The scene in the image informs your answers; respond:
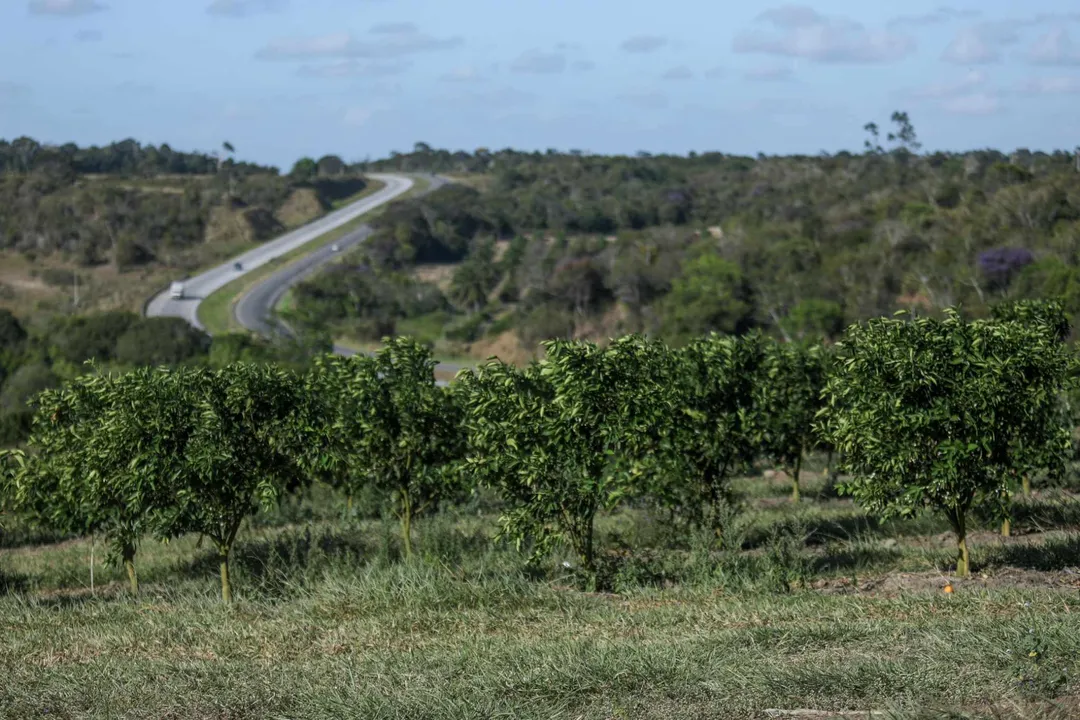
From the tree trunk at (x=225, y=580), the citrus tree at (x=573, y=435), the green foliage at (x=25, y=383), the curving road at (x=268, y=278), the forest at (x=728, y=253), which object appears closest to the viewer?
the citrus tree at (x=573, y=435)

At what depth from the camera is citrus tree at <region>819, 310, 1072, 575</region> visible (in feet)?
32.8

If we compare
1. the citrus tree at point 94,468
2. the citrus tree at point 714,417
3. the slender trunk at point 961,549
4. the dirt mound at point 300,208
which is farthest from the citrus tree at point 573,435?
the dirt mound at point 300,208

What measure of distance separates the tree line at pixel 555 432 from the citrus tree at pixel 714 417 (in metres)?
0.03

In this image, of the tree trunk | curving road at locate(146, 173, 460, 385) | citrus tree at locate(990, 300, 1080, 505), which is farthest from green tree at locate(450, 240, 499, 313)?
the tree trunk

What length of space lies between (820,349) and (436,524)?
264 inches

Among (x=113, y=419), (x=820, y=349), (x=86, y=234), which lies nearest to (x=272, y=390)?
(x=113, y=419)

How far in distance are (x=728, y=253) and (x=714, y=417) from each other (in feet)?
138

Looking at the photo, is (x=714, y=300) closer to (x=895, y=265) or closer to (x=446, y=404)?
(x=895, y=265)

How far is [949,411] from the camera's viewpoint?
996 cm

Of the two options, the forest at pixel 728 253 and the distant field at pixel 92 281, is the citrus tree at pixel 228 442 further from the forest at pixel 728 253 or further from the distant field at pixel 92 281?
the distant field at pixel 92 281

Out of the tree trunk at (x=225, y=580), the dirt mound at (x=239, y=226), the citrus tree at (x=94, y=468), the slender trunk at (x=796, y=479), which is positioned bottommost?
the slender trunk at (x=796, y=479)

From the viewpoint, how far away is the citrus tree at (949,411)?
9984 millimetres

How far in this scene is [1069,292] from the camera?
3431cm

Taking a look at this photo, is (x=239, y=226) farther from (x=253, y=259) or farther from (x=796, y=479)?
(x=796, y=479)
